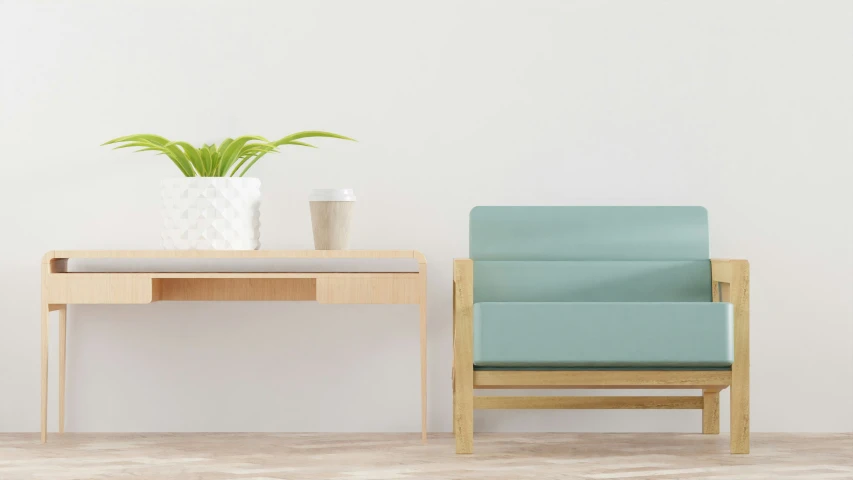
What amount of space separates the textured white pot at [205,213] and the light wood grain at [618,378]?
952 mm

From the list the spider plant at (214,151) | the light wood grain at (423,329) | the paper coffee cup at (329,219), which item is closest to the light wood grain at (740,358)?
the light wood grain at (423,329)

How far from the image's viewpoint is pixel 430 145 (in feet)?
8.98

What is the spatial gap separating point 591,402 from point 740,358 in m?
0.51

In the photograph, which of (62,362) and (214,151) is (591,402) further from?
(62,362)

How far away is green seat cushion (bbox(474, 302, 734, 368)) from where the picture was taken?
210 centimetres

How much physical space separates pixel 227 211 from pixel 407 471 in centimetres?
96

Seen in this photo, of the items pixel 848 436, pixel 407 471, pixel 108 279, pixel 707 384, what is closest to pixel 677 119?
pixel 707 384

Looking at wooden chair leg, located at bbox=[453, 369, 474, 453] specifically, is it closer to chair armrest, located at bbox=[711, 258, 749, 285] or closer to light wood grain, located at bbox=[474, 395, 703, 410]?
light wood grain, located at bbox=[474, 395, 703, 410]

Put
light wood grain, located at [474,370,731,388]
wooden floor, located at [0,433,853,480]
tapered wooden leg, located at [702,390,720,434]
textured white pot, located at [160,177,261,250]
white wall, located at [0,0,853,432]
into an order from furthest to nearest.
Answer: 1. white wall, located at [0,0,853,432]
2. tapered wooden leg, located at [702,390,720,434]
3. textured white pot, located at [160,177,261,250]
4. light wood grain, located at [474,370,731,388]
5. wooden floor, located at [0,433,853,480]

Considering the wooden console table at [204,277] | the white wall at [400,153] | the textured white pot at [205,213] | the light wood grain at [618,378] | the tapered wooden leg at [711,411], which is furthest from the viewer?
the white wall at [400,153]

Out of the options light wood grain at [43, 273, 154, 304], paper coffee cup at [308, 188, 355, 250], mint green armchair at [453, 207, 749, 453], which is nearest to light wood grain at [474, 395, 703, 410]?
mint green armchair at [453, 207, 749, 453]

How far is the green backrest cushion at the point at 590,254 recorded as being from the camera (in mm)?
2502

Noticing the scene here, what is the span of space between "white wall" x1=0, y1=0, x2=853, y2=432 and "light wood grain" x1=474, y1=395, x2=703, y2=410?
0.62 ft

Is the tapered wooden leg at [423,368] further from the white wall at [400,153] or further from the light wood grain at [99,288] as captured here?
the light wood grain at [99,288]
